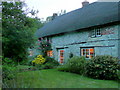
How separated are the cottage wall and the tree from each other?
5122 millimetres

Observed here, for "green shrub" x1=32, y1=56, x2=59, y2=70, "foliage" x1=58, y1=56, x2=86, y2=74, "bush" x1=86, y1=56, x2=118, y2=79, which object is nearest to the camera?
"bush" x1=86, y1=56, x2=118, y2=79

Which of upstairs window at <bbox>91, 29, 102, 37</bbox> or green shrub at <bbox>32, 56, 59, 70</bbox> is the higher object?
upstairs window at <bbox>91, 29, 102, 37</bbox>

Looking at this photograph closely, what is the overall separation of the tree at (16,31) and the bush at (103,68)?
3.94 m

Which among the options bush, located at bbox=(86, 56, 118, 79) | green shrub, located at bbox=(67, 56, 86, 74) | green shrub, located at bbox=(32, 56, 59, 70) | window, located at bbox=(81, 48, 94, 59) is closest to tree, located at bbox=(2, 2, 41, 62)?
green shrub, located at bbox=(67, 56, 86, 74)

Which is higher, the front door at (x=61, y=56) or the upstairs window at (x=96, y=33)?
the upstairs window at (x=96, y=33)

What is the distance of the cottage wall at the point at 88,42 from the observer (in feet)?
28.8

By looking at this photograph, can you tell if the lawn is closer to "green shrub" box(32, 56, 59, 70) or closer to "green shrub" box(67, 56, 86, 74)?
"green shrub" box(67, 56, 86, 74)

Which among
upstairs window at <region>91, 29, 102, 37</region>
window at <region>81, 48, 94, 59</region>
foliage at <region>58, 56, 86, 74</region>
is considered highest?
upstairs window at <region>91, 29, 102, 37</region>

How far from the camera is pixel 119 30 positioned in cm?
859

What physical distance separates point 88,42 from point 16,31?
642cm

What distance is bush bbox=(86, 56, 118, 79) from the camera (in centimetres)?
668

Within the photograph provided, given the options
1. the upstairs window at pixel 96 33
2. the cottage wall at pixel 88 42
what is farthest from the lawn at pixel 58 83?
the upstairs window at pixel 96 33

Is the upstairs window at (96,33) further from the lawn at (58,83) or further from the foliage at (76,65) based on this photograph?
the lawn at (58,83)

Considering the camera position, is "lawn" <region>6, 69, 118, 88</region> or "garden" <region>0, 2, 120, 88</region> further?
"garden" <region>0, 2, 120, 88</region>
